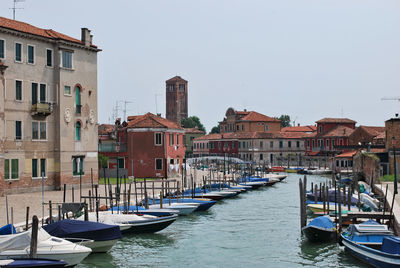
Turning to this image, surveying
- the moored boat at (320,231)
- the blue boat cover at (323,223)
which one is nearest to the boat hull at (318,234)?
the moored boat at (320,231)

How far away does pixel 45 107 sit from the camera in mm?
35188

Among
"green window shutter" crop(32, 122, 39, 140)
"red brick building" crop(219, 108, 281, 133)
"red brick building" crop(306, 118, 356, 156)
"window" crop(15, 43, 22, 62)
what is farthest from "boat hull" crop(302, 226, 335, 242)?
"red brick building" crop(219, 108, 281, 133)

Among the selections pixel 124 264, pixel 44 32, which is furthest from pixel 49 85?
pixel 124 264

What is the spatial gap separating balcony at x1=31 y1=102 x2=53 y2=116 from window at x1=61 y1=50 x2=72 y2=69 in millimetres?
2872

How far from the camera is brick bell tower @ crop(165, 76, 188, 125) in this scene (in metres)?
130

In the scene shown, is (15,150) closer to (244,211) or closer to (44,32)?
(44,32)

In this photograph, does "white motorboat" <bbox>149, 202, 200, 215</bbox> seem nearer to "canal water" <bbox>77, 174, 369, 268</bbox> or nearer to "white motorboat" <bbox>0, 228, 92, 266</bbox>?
"canal water" <bbox>77, 174, 369, 268</bbox>

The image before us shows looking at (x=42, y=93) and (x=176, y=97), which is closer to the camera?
(x=42, y=93)

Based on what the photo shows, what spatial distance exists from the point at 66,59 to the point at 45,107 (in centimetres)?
371

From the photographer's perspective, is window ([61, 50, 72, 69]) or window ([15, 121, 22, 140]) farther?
window ([61, 50, 72, 69])

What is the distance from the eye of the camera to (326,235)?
2212cm

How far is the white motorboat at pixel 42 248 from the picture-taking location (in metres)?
15.9

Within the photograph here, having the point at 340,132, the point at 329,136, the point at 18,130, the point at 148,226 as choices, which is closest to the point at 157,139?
the point at 18,130

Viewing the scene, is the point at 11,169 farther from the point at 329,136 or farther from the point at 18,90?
the point at 329,136
